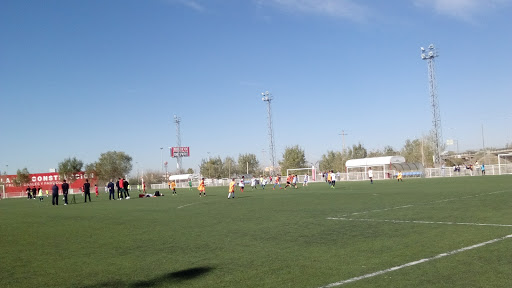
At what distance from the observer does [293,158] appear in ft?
399

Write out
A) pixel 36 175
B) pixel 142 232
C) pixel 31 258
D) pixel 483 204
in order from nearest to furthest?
pixel 31 258 < pixel 142 232 < pixel 483 204 < pixel 36 175

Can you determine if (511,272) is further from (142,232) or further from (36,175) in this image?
(36,175)

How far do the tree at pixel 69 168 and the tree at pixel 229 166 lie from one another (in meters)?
54.4

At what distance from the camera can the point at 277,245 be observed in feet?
32.4

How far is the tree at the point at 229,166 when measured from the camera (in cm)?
14488

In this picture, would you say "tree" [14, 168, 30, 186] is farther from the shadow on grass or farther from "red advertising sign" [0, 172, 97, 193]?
the shadow on grass

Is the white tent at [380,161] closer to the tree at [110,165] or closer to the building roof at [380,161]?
the building roof at [380,161]

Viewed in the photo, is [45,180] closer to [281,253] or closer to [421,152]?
[421,152]

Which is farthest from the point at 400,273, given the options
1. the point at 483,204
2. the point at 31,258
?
the point at 483,204

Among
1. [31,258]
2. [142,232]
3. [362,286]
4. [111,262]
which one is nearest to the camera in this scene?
[362,286]


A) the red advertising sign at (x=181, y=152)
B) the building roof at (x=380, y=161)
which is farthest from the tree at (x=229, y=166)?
the building roof at (x=380, y=161)

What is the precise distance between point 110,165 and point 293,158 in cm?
4802

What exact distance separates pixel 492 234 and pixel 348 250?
137 inches

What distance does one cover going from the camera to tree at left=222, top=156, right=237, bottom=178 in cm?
14488
